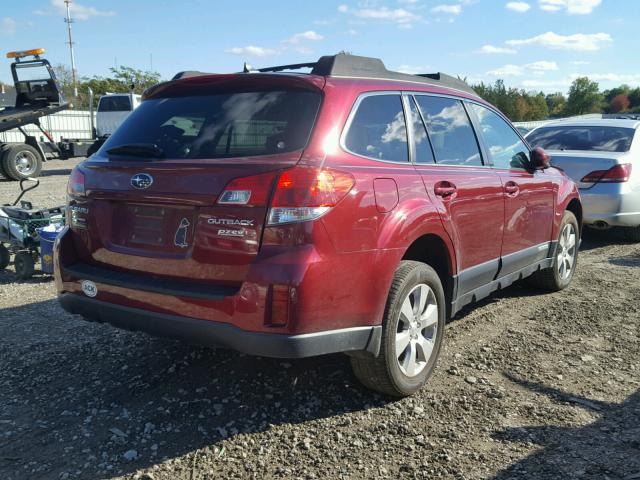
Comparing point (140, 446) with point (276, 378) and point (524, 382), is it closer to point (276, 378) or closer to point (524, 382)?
point (276, 378)

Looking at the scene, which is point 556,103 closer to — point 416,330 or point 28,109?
point 28,109

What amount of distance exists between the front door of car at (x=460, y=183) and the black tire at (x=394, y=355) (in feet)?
1.44

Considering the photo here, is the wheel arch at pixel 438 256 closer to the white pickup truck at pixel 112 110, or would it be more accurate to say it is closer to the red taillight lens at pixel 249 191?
the red taillight lens at pixel 249 191

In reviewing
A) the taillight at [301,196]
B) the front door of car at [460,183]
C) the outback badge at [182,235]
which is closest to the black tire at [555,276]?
the front door of car at [460,183]

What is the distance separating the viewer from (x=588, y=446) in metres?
3.04

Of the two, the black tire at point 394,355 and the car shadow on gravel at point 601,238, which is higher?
the black tire at point 394,355

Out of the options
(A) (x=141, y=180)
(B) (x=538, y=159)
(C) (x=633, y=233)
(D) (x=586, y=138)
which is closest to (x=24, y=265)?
(A) (x=141, y=180)

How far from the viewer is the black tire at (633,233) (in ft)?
27.1

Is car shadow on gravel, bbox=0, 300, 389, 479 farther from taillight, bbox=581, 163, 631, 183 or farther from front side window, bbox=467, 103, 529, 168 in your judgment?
taillight, bbox=581, 163, 631, 183

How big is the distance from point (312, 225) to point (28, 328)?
3.10 meters

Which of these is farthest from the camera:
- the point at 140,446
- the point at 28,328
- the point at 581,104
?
the point at 581,104

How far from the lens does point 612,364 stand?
163 inches

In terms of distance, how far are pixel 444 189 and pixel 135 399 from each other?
230 cm

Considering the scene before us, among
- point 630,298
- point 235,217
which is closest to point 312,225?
point 235,217
